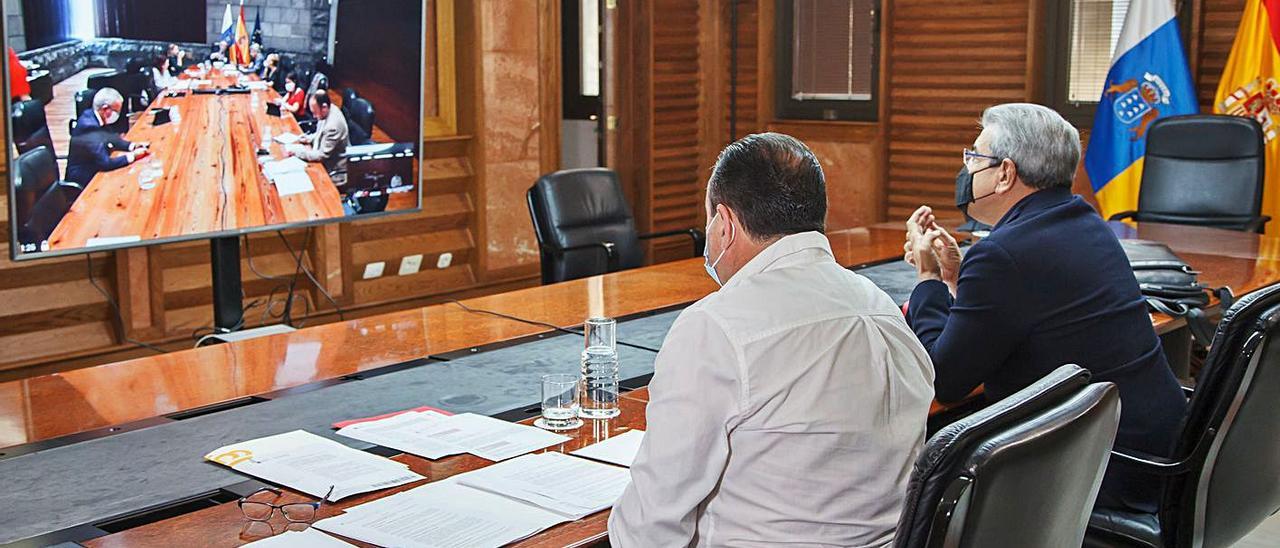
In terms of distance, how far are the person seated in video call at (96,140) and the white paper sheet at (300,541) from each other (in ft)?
9.07

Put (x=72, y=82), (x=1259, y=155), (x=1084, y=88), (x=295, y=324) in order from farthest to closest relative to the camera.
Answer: (x=1084, y=88) → (x=295, y=324) → (x=1259, y=155) → (x=72, y=82)

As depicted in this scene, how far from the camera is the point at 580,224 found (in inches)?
186

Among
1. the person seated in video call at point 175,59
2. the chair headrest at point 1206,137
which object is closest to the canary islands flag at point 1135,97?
the chair headrest at point 1206,137

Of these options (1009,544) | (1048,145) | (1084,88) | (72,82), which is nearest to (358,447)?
(1009,544)

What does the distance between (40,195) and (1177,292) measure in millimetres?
3331

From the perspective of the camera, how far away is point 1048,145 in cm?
273

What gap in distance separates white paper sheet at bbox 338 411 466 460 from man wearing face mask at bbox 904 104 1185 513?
0.96m

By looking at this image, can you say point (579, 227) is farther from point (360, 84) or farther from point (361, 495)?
point (361, 495)

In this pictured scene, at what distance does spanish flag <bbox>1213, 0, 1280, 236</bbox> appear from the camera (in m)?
5.53

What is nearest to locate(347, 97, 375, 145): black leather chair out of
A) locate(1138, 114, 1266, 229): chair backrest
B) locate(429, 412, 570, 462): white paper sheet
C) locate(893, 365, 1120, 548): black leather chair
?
locate(429, 412, 570, 462): white paper sheet

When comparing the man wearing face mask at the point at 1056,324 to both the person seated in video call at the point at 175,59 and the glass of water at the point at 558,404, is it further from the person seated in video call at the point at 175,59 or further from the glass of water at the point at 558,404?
the person seated in video call at the point at 175,59

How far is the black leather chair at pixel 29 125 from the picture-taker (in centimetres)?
399

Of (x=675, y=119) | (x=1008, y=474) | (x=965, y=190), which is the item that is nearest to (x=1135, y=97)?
(x=675, y=119)

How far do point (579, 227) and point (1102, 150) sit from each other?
8.81 ft
